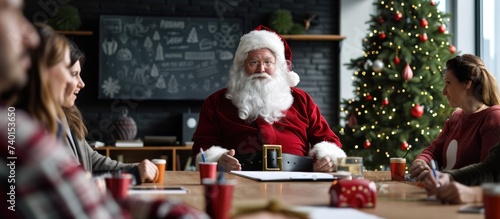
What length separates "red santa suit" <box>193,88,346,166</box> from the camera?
3666 mm

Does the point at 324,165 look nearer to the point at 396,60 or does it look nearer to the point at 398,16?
the point at 396,60

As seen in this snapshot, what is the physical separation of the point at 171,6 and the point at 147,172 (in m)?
4.68

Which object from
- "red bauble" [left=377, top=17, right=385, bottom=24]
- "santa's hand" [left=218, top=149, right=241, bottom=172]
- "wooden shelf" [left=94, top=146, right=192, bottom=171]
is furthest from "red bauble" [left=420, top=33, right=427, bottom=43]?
"santa's hand" [left=218, top=149, right=241, bottom=172]

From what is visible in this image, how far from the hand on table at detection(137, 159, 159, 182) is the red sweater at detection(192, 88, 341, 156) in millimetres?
→ 1080

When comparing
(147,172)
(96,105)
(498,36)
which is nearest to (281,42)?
(147,172)

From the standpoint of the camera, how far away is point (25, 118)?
916mm

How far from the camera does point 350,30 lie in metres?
7.14

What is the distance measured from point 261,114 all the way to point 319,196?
1.77 meters

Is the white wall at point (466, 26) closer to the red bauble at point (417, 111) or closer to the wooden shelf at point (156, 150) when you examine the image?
the red bauble at point (417, 111)

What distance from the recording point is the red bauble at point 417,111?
18.2 feet

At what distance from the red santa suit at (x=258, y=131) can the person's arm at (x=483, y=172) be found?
122 centimetres

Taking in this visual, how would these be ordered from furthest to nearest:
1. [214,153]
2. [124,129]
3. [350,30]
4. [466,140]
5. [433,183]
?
[350,30]
[124,129]
[214,153]
[466,140]
[433,183]

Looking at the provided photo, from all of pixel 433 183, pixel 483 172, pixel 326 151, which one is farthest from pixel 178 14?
pixel 433 183

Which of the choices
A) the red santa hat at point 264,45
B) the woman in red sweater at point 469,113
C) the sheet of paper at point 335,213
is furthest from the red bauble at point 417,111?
the sheet of paper at point 335,213
